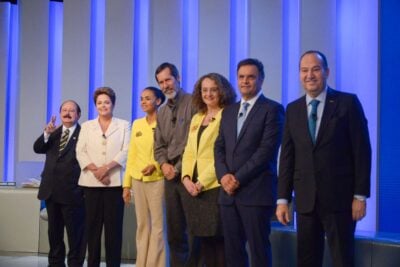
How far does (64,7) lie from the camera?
20.2 ft

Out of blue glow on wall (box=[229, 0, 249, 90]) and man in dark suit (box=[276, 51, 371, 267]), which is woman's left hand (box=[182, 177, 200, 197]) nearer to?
man in dark suit (box=[276, 51, 371, 267])

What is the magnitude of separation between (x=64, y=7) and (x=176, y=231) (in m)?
3.63

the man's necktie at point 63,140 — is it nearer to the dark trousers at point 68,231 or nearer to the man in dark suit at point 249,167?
the dark trousers at point 68,231

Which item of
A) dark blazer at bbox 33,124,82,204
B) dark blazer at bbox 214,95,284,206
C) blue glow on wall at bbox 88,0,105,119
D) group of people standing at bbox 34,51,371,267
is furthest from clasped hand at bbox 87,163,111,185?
blue glow on wall at bbox 88,0,105,119

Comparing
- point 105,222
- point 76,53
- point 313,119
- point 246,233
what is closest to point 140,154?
point 105,222

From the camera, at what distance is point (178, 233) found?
3.52m

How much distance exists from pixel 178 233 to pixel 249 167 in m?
0.82

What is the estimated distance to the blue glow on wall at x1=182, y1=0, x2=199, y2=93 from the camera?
5.53 metres

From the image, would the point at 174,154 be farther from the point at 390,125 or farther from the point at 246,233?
the point at 390,125

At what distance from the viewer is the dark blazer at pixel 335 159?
2.60m

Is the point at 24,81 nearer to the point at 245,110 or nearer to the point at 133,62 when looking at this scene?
the point at 133,62

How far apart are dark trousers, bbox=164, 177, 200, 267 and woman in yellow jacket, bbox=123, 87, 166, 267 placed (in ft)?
0.75

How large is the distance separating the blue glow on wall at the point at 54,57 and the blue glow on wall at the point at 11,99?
0.52 metres

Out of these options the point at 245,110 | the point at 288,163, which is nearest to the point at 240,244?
the point at 288,163
